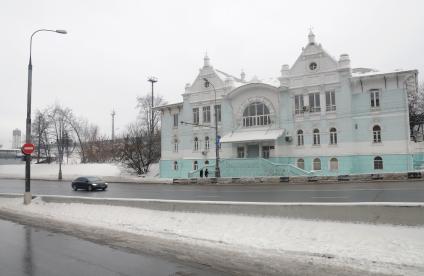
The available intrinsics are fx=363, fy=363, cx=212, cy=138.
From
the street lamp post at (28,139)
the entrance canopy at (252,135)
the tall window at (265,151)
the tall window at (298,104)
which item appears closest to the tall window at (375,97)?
the tall window at (298,104)

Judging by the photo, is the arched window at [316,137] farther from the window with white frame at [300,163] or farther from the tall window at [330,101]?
the tall window at [330,101]

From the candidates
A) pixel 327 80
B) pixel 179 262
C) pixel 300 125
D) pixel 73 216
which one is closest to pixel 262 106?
pixel 300 125

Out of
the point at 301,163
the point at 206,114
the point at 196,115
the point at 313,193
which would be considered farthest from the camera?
the point at 196,115

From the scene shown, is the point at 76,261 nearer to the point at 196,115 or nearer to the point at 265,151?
the point at 265,151

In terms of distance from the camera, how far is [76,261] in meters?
8.27

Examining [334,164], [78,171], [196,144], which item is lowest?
[78,171]

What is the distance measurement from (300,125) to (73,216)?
27.4 m

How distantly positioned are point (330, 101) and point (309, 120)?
110 inches

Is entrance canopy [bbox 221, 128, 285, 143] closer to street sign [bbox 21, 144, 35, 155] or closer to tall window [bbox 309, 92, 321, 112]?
tall window [bbox 309, 92, 321, 112]

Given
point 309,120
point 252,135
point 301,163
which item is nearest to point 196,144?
point 252,135

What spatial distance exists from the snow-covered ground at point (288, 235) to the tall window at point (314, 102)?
26.8m

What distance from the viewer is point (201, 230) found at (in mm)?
11570

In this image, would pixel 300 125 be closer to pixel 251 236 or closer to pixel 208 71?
pixel 208 71

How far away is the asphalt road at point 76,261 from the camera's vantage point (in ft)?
24.3
